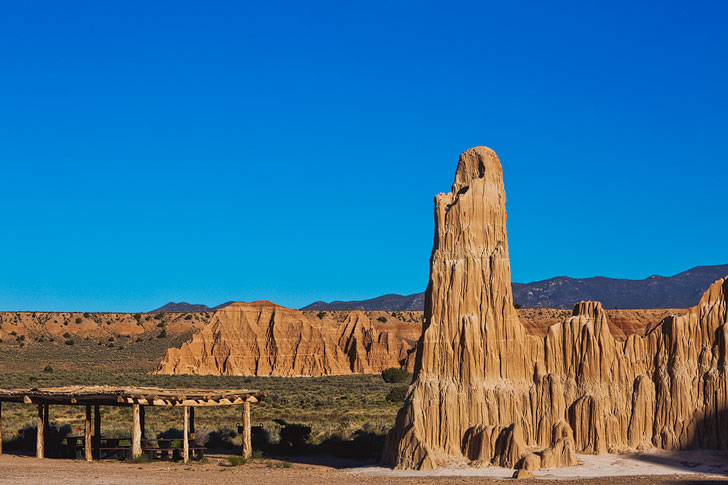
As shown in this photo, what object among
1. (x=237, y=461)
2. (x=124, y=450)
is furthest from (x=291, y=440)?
(x=124, y=450)

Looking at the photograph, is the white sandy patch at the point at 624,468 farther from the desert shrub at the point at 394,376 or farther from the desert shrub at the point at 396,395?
the desert shrub at the point at 394,376

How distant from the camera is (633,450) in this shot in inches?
1025

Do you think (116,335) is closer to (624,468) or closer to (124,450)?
(124,450)

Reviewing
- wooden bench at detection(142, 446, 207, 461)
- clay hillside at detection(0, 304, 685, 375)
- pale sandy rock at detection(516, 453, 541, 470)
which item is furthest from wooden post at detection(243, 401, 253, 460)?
clay hillside at detection(0, 304, 685, 375)

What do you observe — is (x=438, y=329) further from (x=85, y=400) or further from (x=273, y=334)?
(x=273, y=334)

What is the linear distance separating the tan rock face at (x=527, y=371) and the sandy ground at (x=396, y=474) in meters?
0.90

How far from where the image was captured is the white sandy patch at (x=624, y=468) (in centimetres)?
2400

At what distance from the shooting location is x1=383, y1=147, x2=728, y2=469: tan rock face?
2577 centimetres

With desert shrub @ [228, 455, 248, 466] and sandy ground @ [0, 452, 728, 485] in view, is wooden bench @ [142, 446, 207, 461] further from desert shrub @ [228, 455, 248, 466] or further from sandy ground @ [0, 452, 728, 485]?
sandy ground @ [0, 452, 728, 485]

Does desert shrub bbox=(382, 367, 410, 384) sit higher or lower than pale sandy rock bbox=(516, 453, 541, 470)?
higher

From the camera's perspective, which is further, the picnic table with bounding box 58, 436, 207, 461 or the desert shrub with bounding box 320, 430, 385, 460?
the desert shrub with bounding box 320, 430, 385, 460

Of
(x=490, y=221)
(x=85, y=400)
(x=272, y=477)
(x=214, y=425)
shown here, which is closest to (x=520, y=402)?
(x=490, y=221)

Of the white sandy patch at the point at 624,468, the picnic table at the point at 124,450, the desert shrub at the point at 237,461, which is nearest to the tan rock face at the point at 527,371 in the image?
the white sandy patch at the point at 624,468

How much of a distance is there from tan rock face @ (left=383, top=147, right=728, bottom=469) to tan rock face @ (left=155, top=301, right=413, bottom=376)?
5850 centimetres
